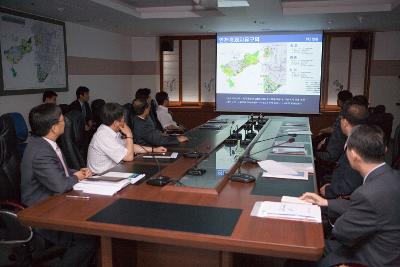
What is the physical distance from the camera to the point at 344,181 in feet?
8.29

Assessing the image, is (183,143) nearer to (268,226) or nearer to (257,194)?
(257,194)

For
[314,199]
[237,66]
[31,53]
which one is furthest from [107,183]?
[237,66]

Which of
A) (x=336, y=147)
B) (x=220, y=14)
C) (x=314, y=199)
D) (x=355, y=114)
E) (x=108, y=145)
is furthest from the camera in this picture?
(x=220, y=14)

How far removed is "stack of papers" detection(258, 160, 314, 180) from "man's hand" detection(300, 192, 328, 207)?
1.53ft

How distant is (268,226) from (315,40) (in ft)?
21.2

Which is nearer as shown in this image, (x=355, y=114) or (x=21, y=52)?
(x=355, y=114)

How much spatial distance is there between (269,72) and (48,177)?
6261 mm

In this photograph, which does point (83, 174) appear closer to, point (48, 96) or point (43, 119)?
point (43, 119)

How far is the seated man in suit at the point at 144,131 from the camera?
371 centimetres

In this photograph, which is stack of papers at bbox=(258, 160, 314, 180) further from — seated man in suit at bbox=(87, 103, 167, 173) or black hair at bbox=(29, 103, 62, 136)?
black hair at bbox=(29, 103, 62, 136)

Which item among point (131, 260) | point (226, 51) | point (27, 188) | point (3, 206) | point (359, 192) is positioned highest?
point (226, 51)

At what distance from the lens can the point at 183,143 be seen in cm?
379

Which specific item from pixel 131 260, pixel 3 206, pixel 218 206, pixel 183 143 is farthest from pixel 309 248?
pixel 183 143

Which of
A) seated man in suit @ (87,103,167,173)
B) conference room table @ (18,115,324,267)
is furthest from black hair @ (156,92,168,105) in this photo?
conference room table @ (18,115,324,267)
